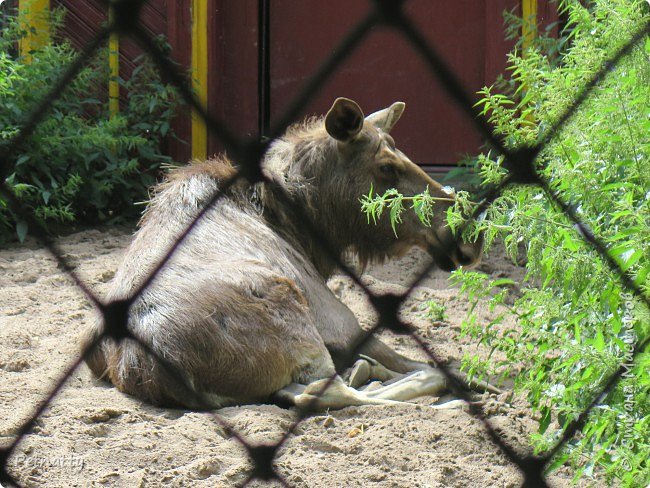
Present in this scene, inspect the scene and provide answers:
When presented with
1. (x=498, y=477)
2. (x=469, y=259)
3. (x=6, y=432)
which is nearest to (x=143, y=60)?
(x=469, y=259)

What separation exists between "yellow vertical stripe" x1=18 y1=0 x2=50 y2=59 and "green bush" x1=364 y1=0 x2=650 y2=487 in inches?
188

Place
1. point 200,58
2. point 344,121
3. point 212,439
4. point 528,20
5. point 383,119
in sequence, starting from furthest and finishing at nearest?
point 200,58, point 528,20, point 383,119, point 344,121, point 212,439

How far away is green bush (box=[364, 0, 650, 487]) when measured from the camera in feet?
8.09

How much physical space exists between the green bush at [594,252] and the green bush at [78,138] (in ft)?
12.8

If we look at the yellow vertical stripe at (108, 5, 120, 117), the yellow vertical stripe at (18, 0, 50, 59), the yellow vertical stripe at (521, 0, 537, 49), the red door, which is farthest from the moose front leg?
the yellow vertical stripe at (18, 0, 50, 59)

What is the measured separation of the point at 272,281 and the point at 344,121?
3.09ft

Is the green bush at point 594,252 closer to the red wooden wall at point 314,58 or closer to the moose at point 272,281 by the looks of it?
the moose at point 272,281

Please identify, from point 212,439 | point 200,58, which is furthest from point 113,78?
point 212,439

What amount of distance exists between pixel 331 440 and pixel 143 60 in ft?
15.3

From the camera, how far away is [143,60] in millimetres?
7398

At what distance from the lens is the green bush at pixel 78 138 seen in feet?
21.1

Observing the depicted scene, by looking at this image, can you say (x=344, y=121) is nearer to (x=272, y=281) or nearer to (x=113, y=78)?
(x=272, y=281)

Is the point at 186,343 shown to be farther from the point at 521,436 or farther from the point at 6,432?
the point at 521,436

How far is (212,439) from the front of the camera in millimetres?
3361
